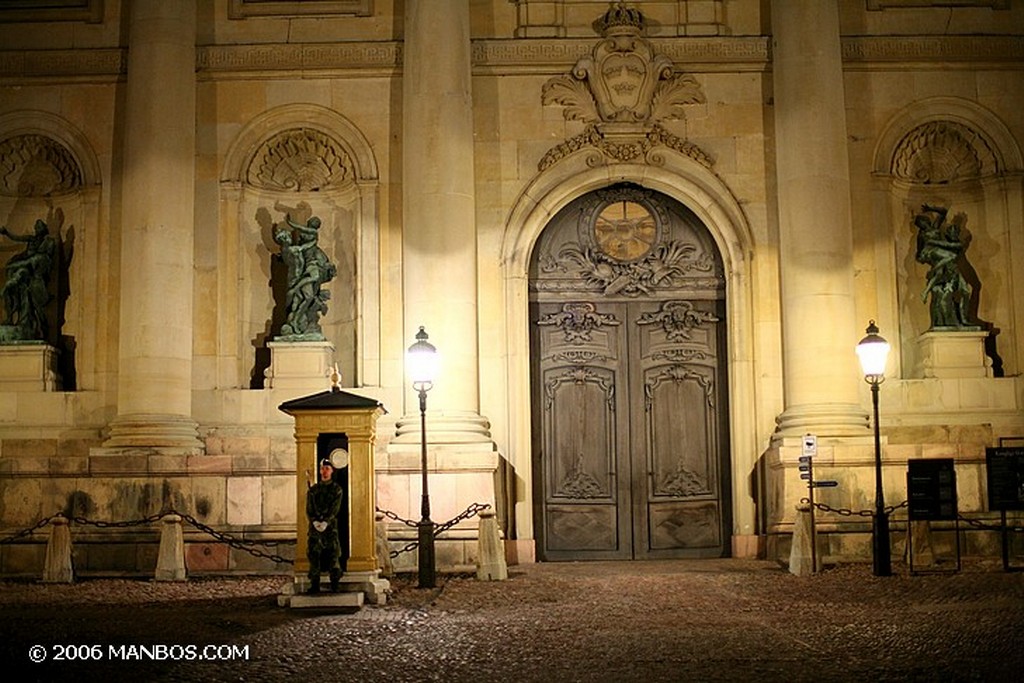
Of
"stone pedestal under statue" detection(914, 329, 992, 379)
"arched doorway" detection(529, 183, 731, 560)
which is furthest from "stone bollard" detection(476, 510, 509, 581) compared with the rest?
"stone pedestal under statue" detection(914, 329, 992, 379)

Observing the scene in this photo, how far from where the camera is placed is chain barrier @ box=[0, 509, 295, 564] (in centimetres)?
2123

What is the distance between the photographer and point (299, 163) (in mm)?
25969

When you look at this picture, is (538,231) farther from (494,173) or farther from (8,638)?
(8,638)

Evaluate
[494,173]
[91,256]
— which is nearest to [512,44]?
[494,173]

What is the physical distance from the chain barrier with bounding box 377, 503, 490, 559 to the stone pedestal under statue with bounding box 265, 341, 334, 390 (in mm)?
3554

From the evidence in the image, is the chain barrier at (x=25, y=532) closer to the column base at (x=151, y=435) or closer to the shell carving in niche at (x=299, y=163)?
the column base at (x=151, y=435)

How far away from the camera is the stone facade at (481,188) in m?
24.0

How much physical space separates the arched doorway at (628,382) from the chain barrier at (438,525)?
3.22 m

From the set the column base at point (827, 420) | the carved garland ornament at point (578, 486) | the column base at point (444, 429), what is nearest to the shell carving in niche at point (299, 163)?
the column base at point (444, 429)

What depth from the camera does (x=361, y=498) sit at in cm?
1731

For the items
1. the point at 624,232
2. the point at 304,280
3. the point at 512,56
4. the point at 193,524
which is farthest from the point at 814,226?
the point at 193,524

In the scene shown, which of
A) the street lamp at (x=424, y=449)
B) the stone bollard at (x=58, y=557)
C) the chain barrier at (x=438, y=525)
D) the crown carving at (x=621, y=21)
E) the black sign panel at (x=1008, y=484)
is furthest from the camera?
the crown carving at (x=621, y=21)

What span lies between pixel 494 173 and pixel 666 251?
134 inches

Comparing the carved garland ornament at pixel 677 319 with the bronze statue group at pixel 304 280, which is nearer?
the bronze statue group at pixel 304 280
